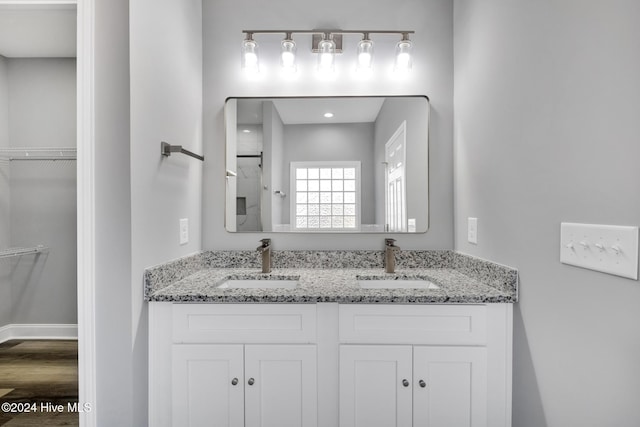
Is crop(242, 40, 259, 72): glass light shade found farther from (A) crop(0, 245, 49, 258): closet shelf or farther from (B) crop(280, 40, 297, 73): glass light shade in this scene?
(A) crop(0, 245, 49, 258): closet shelf

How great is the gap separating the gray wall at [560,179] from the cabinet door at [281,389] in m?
0.81

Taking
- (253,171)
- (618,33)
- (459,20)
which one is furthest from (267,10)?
(618,33)

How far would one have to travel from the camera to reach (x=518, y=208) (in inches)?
47.3

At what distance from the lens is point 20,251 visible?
249cm

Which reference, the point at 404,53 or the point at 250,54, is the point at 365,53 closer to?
the point at 404,53

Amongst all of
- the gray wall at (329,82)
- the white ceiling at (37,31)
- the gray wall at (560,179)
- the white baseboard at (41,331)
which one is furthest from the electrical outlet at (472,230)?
the white baseboard at (41,331)

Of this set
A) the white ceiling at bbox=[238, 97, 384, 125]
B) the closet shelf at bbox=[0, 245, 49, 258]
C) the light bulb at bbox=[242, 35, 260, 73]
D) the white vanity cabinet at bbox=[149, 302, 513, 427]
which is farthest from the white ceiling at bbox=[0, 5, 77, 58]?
the white vanity cabinet at bbox=[149, 302, 513, 427]

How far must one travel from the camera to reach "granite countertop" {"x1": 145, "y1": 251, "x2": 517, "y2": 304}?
1.24 meters

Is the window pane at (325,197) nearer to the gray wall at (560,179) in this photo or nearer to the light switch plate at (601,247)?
the gray wall at (560,179)

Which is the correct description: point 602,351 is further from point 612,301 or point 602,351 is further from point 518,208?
point 518,208

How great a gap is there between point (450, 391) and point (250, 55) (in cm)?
185

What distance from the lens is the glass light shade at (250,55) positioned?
1727 mm

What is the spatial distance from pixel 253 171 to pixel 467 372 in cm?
142

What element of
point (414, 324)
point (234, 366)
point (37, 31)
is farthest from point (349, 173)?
point (37, 31)
